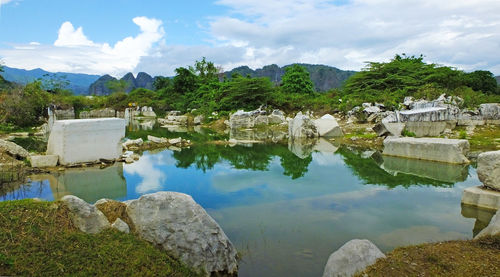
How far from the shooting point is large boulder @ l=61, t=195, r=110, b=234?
4.30m

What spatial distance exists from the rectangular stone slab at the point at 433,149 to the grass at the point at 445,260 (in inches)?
311

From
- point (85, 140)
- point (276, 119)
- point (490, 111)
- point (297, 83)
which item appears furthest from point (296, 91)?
point (85, 140)

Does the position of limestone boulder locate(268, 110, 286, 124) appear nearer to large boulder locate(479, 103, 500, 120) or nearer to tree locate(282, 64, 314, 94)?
tree locate(282, 64, 314, 94)

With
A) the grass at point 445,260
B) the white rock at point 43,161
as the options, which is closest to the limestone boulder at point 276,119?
the white rock at point 43,161

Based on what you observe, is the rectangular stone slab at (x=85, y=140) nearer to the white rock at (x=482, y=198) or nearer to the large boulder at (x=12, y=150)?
the large boulder at (x=12, y=150)

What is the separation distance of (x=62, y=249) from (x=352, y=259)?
335 cm

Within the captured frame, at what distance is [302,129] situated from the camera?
2072 centimetres

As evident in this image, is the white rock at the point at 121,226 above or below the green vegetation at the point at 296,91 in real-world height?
below

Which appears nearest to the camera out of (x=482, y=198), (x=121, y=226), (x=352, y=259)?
(x=352, y=259)

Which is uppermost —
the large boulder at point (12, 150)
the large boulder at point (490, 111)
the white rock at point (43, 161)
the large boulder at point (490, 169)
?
the large boulder at point (490, 111)

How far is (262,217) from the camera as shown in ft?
23.2

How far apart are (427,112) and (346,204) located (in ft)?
39.8

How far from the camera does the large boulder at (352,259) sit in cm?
409

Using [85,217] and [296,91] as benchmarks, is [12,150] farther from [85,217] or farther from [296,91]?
[296,91]
